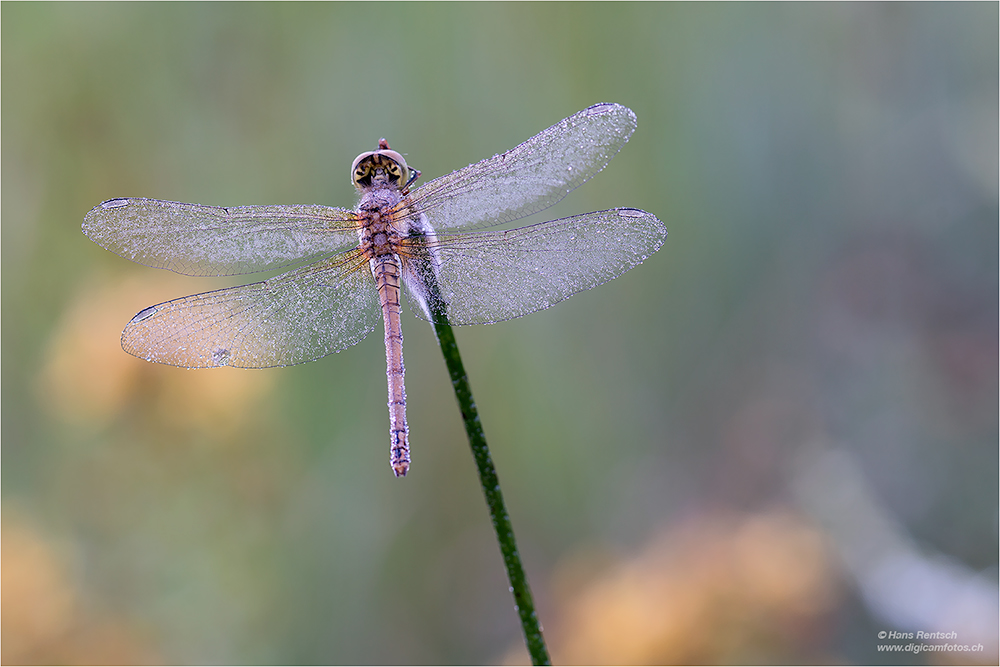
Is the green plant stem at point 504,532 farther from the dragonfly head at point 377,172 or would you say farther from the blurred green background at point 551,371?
the blurred green background at point 551,371

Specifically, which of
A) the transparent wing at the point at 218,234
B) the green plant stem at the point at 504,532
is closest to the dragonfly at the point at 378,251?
the transparent wing at the point at 218,234

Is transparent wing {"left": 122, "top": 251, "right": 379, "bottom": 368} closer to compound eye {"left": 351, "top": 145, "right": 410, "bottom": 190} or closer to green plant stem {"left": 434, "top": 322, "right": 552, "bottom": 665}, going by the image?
compound eye {"left": 351, "top": 145, "right": 410, "bottom": 190}

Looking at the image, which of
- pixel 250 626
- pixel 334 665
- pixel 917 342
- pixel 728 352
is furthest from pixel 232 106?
pixel 917 342

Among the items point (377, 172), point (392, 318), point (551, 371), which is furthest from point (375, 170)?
point (551, 371)

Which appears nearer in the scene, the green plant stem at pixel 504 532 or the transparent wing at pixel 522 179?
the green plant stem at pixel 504 532

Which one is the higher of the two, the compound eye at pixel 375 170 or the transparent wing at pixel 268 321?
the compound eye at pixel 375 170

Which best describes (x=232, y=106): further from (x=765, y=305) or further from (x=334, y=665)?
(x=765, y=305)
